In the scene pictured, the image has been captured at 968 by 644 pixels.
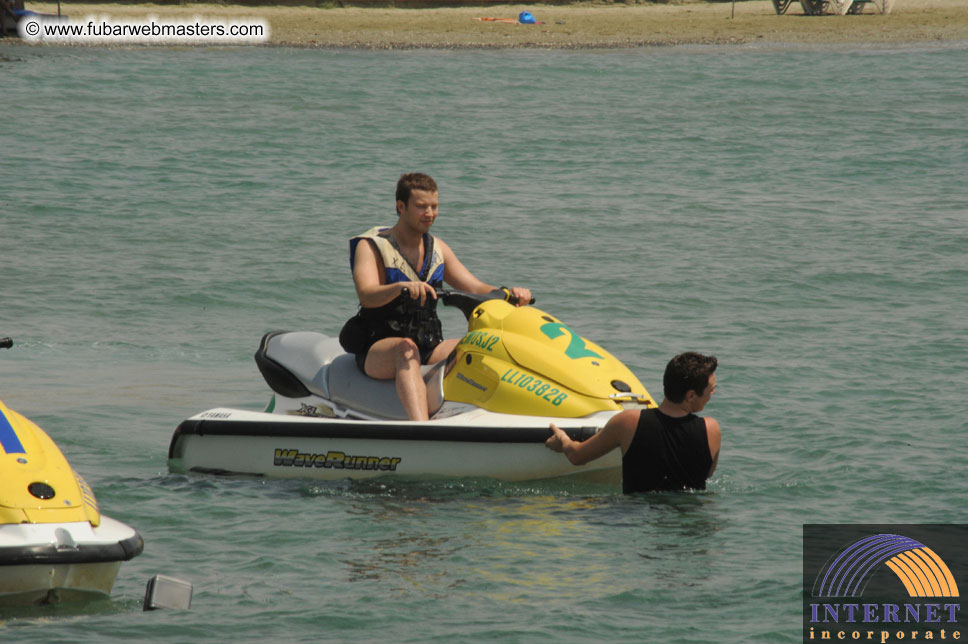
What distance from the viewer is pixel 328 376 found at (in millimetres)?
7230

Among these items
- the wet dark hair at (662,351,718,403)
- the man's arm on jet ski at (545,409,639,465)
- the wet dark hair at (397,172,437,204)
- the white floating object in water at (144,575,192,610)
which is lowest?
the white floating object in water at (144,575,192,610)

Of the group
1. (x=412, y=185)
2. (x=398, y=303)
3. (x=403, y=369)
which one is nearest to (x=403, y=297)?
(x=398, y=303)

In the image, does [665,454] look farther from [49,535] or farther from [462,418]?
[49,535]

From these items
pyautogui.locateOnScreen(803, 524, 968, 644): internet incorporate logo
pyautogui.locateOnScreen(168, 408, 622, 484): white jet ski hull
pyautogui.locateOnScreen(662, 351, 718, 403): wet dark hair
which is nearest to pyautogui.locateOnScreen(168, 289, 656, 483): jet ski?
pyautogui.locateOnScreen(168, 408, 622, 484): white jet ski hull

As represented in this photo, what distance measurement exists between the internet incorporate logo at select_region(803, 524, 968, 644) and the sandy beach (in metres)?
27.5

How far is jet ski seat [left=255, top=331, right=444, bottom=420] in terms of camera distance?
695 cm

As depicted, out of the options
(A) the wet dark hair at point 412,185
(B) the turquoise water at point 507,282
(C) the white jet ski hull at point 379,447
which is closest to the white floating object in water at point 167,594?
(B) the turquoise water at point 507,282

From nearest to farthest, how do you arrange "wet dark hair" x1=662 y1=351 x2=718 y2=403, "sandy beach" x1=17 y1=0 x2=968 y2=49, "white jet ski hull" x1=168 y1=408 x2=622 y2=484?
"wet dark hair" x1=662 y1=351 x2=718 y2=403
"white jet ski hull" x1=168 y1=408 x2=622 y2=484
"sandy beach" x1=17 y1=0 x2=968 y2=49

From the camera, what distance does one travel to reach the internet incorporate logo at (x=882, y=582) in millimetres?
5266

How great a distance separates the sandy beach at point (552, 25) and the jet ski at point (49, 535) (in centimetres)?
2817

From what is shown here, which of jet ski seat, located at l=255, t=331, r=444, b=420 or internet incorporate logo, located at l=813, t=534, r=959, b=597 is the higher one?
jet ski seat, located at l=255, t=331, r=444, b=420

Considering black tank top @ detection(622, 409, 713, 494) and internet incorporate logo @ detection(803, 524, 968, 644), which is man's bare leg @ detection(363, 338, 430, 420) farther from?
internet incorporate logo @ detection(803, 524, 968, 644)

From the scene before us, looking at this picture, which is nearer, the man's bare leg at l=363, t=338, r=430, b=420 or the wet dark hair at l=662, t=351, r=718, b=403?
the wet dark hair at l=662, t=351, r=718, b=403

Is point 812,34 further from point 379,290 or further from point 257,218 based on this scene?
point 379,290
